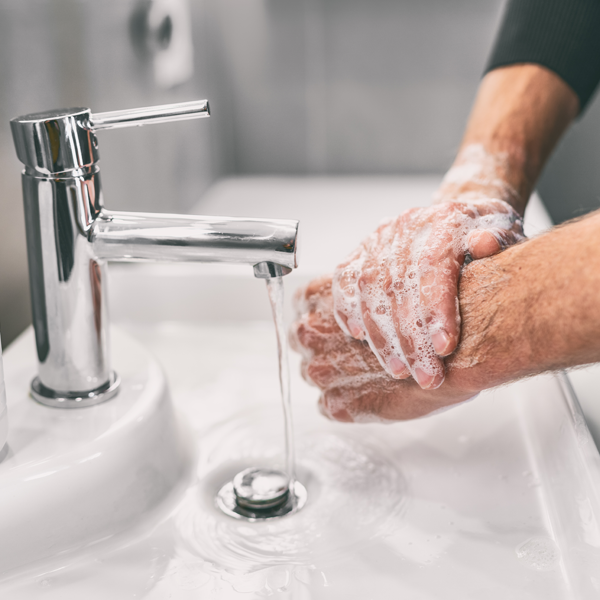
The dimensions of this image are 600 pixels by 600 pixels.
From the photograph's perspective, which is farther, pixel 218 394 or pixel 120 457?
pixel 218 394

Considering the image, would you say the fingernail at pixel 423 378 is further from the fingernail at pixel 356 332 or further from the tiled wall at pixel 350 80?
the tiled wall at pixel 350 80

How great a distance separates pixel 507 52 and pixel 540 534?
23.2 inches

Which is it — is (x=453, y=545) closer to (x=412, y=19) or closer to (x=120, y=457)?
(x=120, y=457)

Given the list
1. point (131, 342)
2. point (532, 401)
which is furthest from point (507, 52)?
point (131, 342)

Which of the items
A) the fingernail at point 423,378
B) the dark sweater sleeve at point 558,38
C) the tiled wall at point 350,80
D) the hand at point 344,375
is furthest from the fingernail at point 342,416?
the tiled wall at point 350,80

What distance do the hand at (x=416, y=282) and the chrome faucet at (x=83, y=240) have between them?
77 millimetres

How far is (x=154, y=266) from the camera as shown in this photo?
847 millimetres

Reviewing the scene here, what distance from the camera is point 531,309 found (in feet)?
1.35

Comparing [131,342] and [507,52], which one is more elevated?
[507,52]

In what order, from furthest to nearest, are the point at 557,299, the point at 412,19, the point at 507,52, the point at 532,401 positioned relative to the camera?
the point at 412,19 → the point at 507,52 → the point at 532,401 → the point at 557,299

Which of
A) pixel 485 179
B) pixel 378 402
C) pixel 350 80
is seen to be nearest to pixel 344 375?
pixel 378 402

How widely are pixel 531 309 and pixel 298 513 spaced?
0.76ft

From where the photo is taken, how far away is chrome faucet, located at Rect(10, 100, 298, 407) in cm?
44

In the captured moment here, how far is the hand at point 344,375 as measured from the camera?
0.51m
